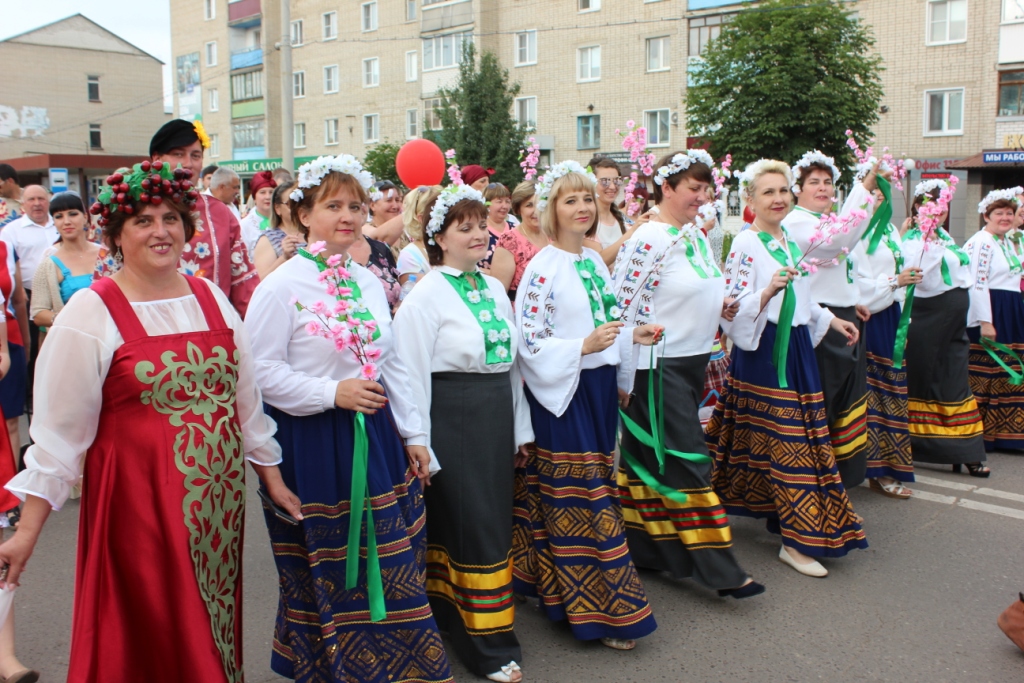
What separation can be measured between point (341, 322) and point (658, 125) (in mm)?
31400

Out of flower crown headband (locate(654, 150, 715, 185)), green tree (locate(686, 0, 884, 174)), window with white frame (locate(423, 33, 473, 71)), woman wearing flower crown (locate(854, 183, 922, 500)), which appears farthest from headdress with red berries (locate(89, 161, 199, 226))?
window with white frame (locate(423, 33, 473, 71))

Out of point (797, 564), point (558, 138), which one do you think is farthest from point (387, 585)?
point (558, 138)

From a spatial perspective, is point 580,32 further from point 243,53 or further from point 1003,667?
point 1003,667

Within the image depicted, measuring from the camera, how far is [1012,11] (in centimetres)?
2580

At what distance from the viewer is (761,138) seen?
23828 millimetres

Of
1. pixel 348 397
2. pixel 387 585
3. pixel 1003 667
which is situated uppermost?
pixel 348 397

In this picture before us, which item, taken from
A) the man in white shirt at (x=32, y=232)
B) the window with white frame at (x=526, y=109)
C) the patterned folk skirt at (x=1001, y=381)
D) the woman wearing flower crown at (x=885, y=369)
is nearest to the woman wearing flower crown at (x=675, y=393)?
the woman wearing flower crown at (x=885, y=369)

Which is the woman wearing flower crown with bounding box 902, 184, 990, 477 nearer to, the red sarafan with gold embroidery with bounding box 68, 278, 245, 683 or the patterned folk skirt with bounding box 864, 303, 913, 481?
the patterned folk skirt with bounding box 864, 303, 913, 481

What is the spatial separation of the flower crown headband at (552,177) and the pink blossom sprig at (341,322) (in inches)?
48.3

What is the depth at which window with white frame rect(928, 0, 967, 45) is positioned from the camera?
26719 millimetres

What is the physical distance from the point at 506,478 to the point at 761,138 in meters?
21.8

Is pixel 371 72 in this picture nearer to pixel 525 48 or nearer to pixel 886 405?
pixel 525 48

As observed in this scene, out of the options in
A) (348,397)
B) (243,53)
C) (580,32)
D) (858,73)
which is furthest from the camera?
(243,53)

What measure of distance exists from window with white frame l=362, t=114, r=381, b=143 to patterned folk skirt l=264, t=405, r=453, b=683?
4010cm
